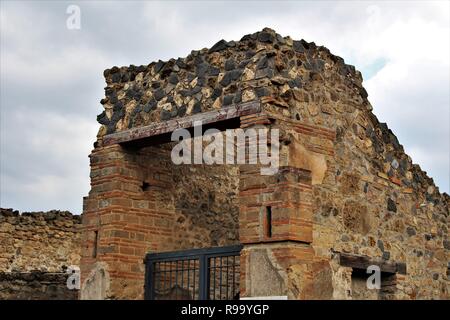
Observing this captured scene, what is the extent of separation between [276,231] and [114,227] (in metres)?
2.53

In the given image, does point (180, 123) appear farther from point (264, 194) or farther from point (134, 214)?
point (264, 194)

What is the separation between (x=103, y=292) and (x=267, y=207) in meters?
2.55

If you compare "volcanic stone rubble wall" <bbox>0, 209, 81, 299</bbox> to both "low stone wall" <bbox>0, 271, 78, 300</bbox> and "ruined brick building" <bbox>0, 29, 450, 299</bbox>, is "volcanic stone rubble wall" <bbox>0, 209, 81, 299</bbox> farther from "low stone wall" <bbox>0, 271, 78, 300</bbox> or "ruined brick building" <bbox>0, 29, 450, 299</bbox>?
"ruined brick building" <bbox>0, 29, 450, 299</bbox>

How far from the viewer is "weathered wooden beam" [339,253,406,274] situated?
28.2 feet

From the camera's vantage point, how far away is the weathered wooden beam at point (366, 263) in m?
8.59

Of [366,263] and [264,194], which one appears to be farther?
[366,263]

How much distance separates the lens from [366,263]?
901 cm

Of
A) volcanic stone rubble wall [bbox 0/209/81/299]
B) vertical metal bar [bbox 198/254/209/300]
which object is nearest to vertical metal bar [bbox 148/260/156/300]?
vertical metal bar [bbox 198/254/209/300]

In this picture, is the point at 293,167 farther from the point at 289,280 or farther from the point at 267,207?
the point at 289,280

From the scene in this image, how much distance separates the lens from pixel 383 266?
9305 millimetres
